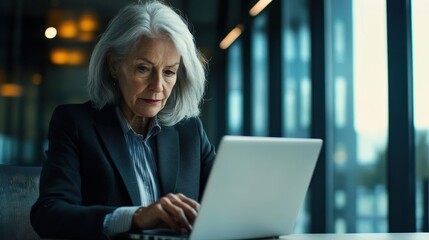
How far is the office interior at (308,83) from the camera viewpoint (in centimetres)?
377

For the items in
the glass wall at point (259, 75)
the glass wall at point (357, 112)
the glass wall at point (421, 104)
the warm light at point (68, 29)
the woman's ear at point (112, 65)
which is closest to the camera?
the woman's ear at point (112, 65)

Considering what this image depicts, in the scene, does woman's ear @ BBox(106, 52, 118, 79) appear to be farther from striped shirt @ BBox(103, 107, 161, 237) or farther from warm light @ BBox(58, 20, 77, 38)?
warm light @ BBox(58, 20, 77, 38)

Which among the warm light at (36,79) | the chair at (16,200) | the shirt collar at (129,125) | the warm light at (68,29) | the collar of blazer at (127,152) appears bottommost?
the chair at (16,200)

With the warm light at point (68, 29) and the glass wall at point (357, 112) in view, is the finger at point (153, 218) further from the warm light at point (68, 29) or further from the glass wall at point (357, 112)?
the warm light at point (68, 29)

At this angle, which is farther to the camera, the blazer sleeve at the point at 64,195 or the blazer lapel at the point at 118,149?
the blazer lapel at the point at 118,149

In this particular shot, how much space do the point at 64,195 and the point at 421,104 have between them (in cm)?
224

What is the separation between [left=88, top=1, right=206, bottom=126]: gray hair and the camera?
2.28 metres

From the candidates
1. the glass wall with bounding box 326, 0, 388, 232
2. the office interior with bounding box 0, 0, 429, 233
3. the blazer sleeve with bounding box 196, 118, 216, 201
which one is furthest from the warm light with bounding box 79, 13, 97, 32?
the blazer sleeve with bounding box 196, 118, 216, 201

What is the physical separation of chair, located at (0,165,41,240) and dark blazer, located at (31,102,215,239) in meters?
0.19

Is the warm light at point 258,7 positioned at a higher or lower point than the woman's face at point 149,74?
higher

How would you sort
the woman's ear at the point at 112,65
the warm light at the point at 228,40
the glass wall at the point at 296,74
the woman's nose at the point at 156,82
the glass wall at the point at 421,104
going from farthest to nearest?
the warm light at the point at 228,40, the glass wall at the point at 296,74, the glass wall at the point at 421,104, the woman's ear at the point at 112,65, the woman's nose at the point at 156,82

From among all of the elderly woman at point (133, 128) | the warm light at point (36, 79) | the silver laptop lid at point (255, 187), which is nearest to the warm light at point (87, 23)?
the warm light at point (36, 79)

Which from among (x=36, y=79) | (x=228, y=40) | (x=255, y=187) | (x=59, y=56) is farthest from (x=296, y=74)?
(x=255, y=187)

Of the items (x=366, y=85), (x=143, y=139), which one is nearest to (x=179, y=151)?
(x=143, y=139)
